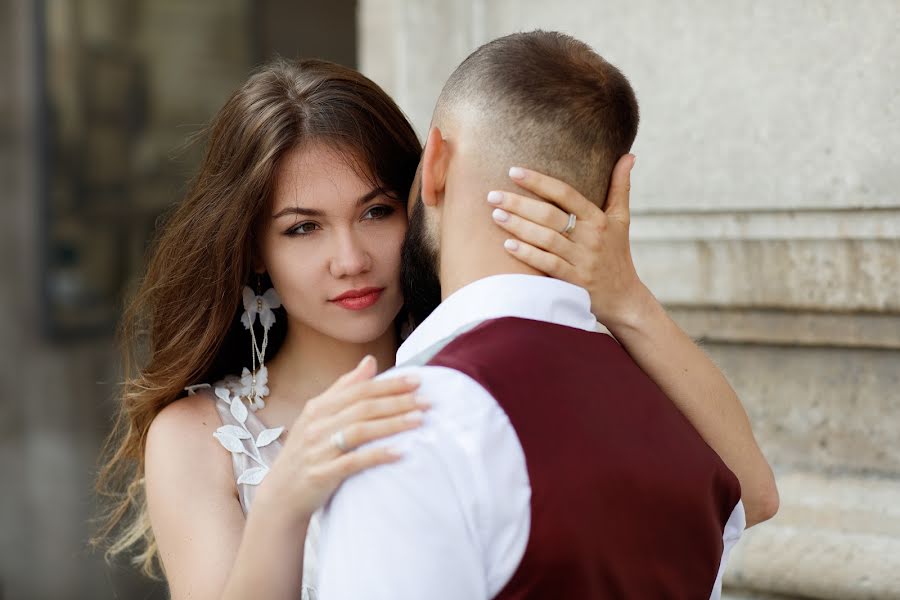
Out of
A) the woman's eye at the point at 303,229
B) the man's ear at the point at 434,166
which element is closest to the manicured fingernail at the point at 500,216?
the man's ear at the point at 434,166

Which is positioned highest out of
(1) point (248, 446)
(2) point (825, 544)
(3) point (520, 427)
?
(3) point (520, 427)

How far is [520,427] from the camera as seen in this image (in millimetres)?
1207

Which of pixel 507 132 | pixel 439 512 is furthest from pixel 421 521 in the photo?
pixel 507 132

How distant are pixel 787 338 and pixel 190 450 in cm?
136

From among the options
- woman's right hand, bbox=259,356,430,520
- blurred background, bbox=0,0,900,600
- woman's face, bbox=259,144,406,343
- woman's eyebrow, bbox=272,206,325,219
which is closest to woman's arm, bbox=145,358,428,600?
woman's right hand, bbox=259,356,430,520

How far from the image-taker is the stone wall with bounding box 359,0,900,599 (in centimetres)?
234

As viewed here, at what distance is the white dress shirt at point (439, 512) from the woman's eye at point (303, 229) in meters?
0.83

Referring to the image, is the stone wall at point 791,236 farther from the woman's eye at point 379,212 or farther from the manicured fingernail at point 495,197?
the manicured fingernail at point 495,197

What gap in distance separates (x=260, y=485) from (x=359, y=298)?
44 cm

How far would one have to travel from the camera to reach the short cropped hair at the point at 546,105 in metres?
1.39

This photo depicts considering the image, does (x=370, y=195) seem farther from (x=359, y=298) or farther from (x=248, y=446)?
(x=248, y=446)

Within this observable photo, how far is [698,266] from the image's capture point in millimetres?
2559

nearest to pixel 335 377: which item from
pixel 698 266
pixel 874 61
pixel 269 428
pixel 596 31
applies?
pixel 269 428

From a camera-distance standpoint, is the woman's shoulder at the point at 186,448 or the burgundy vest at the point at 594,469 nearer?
the burgundy vest at the point at 594,469
